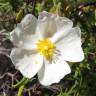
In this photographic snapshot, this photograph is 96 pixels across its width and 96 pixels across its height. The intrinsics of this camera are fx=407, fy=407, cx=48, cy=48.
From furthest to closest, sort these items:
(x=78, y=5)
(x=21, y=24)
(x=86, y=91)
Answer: (x=86, y=91)
(x=78, y=5)
(x=21, y=24)

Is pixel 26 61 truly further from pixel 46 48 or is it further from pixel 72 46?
pixel 72 46

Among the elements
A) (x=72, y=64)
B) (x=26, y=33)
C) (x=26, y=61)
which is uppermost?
(x=26, y=33)

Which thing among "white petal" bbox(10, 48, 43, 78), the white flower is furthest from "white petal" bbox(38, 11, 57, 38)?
"white petal" bbox(10, 48, 43, 78)

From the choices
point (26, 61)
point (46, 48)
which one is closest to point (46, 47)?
point (46, 48)

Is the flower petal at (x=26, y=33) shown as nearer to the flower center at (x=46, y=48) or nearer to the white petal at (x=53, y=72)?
the flower center at (x=46, y=48)

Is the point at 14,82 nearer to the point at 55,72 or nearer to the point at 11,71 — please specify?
the point at 11,71

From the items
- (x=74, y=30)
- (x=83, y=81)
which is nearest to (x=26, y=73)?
(x=74, y=30)

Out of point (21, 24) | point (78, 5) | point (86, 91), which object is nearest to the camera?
point (21, 24)

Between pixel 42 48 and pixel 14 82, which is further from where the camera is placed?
pixel 14 82
